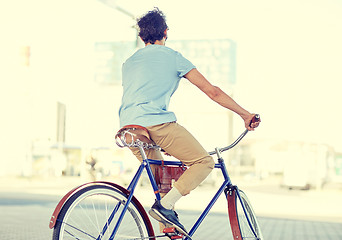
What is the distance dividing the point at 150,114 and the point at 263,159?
10879 centimetres

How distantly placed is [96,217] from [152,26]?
111cm

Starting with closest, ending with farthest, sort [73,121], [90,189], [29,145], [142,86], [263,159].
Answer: [90,189] < [142,86] < [29,145] < [73,121] < [263,159]

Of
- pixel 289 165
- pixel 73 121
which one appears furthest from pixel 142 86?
pixel 73 121

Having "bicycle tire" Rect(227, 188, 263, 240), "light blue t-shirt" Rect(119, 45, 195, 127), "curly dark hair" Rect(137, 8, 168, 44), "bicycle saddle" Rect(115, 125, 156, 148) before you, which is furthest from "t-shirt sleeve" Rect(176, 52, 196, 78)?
"bicycle tire" Rect(227, 188, 263, 240)

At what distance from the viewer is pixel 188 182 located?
3439mm

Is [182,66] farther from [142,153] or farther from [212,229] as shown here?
[212,229]

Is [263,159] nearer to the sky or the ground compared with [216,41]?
nearer to the ground

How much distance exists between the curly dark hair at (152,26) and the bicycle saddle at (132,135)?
57 cm

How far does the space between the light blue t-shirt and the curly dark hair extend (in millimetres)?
121

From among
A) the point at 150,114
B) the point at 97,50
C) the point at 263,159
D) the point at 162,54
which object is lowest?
the point at 263,159

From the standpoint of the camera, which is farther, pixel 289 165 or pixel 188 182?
pixel 289 165

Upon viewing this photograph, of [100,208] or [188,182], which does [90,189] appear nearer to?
[100,208]

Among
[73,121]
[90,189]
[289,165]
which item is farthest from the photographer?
[73,121]

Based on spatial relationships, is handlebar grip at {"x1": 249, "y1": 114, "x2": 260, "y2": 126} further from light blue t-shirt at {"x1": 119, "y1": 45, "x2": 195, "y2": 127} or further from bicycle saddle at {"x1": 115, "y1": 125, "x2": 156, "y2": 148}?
bicycle saddle at {"x1": 115, "y1": 125, "x2": 156, "y2": 148}
